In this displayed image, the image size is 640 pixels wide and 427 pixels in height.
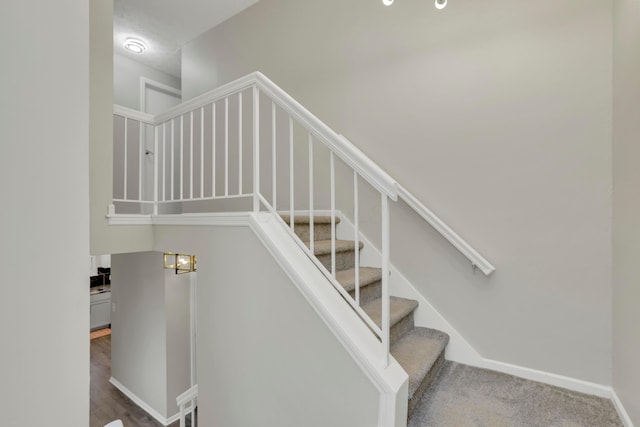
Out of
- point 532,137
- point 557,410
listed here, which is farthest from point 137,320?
point 532,137

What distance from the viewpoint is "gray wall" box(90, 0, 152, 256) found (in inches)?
83.4

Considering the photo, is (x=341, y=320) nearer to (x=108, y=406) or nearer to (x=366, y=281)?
(x=366, y=281)

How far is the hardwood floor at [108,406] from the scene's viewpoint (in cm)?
374

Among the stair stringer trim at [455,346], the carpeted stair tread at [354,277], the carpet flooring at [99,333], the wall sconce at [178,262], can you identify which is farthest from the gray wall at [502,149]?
the carpet flooring at [99,333]

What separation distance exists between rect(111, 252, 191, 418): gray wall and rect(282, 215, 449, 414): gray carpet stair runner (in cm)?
238

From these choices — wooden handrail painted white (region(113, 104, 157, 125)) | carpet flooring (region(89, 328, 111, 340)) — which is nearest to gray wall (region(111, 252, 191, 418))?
wooden handrail painted white (region(113, 104, 157, 125))

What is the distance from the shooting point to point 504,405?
5.23 ft

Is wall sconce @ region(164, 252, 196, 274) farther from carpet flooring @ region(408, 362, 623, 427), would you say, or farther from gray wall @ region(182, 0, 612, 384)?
carpet flooring @ region(408, 362, 623, 427)

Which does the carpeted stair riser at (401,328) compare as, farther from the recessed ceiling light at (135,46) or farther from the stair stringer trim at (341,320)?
the recessed ceiling light at (135,46)

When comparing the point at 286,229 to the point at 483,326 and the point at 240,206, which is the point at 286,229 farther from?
the point at 240,206

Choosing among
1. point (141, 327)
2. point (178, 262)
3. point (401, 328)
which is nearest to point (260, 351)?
point (401, 328)

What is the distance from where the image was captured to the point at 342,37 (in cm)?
269

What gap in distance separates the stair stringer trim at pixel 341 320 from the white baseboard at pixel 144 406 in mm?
3527

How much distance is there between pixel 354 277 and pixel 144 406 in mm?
3856
